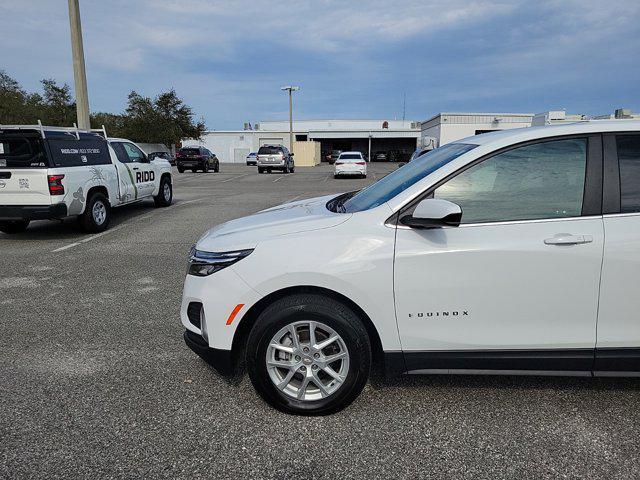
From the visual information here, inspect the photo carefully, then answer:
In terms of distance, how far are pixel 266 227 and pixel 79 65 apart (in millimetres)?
13550

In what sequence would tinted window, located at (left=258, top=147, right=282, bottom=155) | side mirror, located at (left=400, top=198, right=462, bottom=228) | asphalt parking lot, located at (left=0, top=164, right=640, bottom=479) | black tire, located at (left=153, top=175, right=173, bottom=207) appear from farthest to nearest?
tinted window, located at (left=258, top=147, right=282, bottom=155) < black tire, located at (left=153, top=175, right=173, bottom=207) < side mirror, located at (left=400, top=198, right=462, bottom=228) < asphalt parking lot, located at (left=0, top=164, right=640, bottom=479)

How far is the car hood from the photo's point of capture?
297 cm

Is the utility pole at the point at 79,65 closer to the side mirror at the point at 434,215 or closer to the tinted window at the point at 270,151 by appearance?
the side mirror at the point at 434,215

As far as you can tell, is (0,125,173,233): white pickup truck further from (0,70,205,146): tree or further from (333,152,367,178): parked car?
(0,70,205,146): tree

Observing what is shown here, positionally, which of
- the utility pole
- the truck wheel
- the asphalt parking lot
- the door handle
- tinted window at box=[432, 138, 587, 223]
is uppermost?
the utility pole

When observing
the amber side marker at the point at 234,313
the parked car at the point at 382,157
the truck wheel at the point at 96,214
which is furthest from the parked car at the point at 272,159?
the parked car at the point at 382,157

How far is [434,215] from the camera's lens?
8.88 ft

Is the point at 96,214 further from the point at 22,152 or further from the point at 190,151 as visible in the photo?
the point at 190,151

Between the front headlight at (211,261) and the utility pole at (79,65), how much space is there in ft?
41.2

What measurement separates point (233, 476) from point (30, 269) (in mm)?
5469

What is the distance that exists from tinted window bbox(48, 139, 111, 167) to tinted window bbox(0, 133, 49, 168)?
179mm

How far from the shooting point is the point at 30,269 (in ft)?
21.9

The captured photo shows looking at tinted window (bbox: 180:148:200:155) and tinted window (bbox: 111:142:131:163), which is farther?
tinted window (bbox: 180:148:200:155)

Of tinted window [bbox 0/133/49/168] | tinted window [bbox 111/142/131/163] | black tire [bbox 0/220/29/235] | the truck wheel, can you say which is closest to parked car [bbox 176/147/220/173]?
tinted window [bbox 111/142/131/163]
